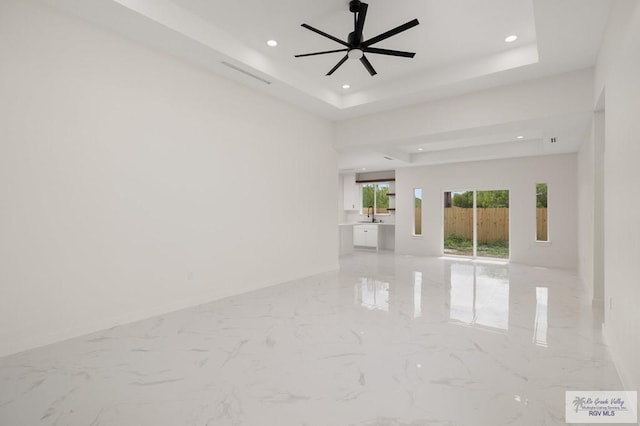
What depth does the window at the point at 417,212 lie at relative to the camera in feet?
31.9

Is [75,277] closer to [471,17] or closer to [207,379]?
[207,379]

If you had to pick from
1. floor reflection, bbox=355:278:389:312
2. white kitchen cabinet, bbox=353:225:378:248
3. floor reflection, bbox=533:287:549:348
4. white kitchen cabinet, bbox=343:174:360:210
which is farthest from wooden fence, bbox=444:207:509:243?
floor reflection, bbox=355:278:389:312

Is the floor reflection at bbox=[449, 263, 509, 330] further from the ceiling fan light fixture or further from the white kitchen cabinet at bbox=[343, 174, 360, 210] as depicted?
the white kitchen cabinet at bbox=[343, 174, 360, 210]

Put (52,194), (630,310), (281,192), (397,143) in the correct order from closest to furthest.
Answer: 1. (630,310)
2. (52,194)
3. (281,192)
4. (397,143)

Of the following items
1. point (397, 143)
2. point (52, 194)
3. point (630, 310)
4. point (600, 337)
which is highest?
point (397, 143)

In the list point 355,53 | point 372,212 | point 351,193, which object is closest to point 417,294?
point 355,53

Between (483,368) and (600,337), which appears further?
(600,337)

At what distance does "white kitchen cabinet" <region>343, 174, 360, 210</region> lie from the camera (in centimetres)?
1149

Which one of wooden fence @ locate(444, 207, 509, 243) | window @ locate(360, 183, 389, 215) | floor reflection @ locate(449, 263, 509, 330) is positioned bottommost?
floor reflection @ locate(449, 263, 509, 330)

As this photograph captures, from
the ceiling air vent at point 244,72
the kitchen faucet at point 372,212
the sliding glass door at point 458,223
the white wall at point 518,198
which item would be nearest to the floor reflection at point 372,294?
the ceiling air vent at point 244,72

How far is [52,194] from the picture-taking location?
3020 mm

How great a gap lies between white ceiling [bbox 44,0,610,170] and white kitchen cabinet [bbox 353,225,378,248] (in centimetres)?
578

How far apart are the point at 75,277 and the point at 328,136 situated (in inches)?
189

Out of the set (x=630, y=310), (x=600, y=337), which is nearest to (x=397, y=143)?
(x=600, y=337)
